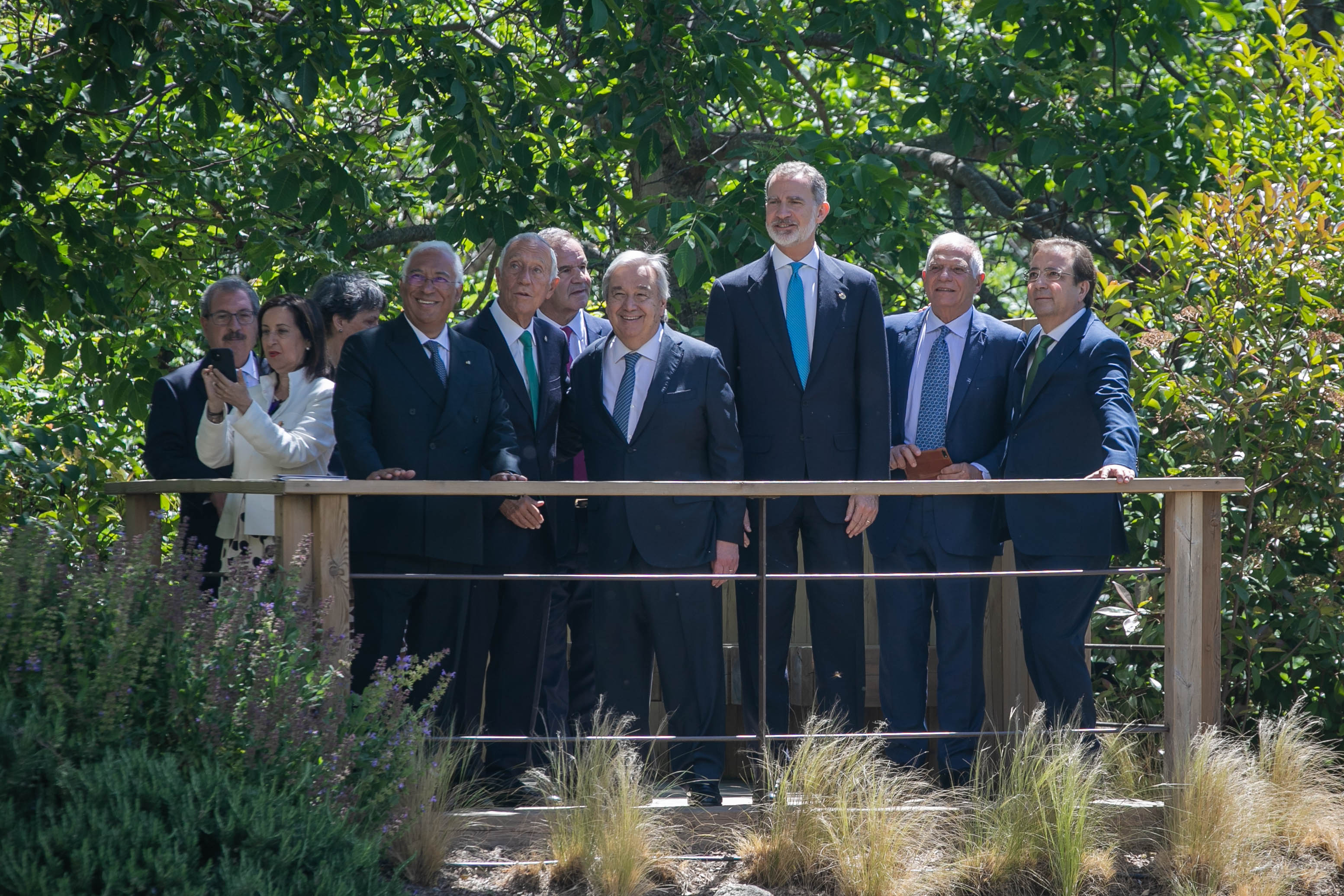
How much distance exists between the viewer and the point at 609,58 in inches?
261

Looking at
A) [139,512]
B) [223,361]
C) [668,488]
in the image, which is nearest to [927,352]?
[668,488]

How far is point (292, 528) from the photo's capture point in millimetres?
4141

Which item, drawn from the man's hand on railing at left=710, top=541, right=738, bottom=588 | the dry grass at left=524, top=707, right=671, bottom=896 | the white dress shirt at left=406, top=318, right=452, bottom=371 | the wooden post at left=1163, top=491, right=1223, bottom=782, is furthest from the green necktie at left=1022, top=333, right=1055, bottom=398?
the white dress shirt at left=406, top=318, right=452, bottom=371

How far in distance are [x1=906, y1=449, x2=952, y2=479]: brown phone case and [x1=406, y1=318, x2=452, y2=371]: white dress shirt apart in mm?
1734

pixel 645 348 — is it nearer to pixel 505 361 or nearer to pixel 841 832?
pixel 505 361

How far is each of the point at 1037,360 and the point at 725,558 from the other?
1394mm

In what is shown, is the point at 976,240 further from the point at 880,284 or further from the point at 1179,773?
the point at 1179,773

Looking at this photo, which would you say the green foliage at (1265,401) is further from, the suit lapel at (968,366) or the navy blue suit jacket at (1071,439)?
the suit lapel at (968,366)

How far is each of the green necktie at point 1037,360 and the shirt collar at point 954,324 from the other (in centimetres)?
27

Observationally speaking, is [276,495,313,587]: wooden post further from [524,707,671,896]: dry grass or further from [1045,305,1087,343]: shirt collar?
[1045,305,1087,343]: shirt collar

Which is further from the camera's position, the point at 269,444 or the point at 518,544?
the point at 518,544

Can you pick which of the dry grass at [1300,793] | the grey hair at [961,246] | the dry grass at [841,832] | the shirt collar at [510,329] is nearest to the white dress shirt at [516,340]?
the shirt collar at [510,329]

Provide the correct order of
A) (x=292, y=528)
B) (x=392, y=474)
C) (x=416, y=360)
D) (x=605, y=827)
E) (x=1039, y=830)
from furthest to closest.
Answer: (x=416, y=360) < (x=392, y=474) < (x=292, y=528) < (x=1039, y=830) < (x=605, y=827)

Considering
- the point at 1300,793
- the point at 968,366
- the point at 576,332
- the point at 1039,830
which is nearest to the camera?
the point at 1039,830
